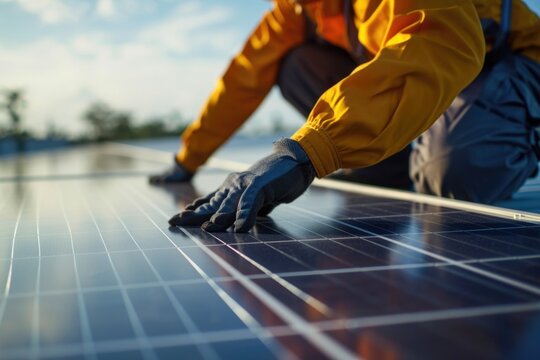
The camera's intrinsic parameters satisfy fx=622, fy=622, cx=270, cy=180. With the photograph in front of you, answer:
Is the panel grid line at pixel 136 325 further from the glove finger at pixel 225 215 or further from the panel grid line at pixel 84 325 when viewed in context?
the glove finger at pixel 225 215

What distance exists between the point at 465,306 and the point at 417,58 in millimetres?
1013

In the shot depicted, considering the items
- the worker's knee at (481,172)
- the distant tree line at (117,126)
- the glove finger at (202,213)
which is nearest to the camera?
the glove finger at (202,213)

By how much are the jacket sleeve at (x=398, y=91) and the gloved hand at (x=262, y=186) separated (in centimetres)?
5

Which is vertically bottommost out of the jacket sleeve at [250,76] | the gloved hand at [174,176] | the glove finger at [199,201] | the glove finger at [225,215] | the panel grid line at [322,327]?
the panel grid line at [322,327]

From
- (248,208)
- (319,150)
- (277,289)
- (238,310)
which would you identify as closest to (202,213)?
(248,208)

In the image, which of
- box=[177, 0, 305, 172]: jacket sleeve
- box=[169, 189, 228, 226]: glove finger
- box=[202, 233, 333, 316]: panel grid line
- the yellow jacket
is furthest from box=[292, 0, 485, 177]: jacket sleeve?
box=[177, 0, 305, 172]: jacket sleeve

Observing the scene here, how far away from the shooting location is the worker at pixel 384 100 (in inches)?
74.7

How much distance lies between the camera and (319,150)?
188 cm

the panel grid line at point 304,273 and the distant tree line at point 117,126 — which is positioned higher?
the distant tree line at point 117,126

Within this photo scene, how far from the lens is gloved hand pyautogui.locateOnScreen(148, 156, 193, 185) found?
385 cm

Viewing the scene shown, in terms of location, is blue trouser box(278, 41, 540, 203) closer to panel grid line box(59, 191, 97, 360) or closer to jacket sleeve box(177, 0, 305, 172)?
jacket sleeve box(177, 0, 305, 172)

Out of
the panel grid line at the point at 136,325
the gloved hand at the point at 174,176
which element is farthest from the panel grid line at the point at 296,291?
the gloved hand at the point at 174,176

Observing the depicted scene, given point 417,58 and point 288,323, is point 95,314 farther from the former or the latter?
point 417,58

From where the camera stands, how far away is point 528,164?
290cm
